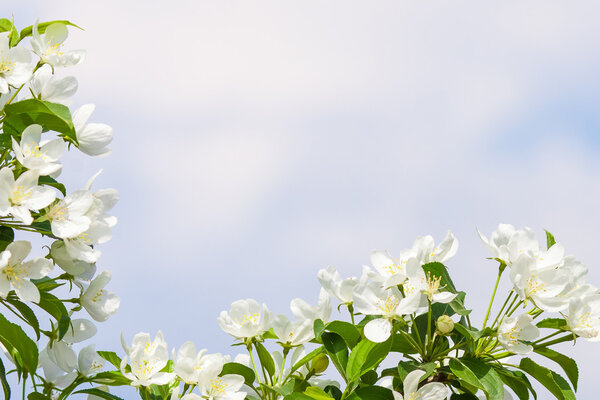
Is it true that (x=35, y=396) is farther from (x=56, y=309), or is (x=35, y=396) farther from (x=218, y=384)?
(x=218, y=384)

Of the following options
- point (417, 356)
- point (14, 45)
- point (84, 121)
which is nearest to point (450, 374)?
point (417, 356)

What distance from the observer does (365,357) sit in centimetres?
299

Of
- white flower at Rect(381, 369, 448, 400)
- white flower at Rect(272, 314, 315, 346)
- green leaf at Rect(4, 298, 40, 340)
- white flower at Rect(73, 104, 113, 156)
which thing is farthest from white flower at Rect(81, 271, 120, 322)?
white flower at Rect(381, 369, 448, 400)

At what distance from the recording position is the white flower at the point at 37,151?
8.89 ft

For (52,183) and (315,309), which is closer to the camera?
(52,183)

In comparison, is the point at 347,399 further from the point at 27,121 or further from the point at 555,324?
the point at 27,121

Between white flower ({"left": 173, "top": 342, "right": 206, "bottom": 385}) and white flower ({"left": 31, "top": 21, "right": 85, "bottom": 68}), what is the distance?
1177 mm

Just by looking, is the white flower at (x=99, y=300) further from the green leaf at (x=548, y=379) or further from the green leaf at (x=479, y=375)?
the green leaf at (x=548, y=379)

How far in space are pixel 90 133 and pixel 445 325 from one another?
4.78 ft

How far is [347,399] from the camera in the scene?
9.70ft

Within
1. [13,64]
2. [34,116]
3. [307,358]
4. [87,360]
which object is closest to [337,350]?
[307,358]

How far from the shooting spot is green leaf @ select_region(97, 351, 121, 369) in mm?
3307

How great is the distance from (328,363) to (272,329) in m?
0.27

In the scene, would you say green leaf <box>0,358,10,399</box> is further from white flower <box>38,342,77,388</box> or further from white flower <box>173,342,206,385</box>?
white flower <box>173,342,206,385</box>
